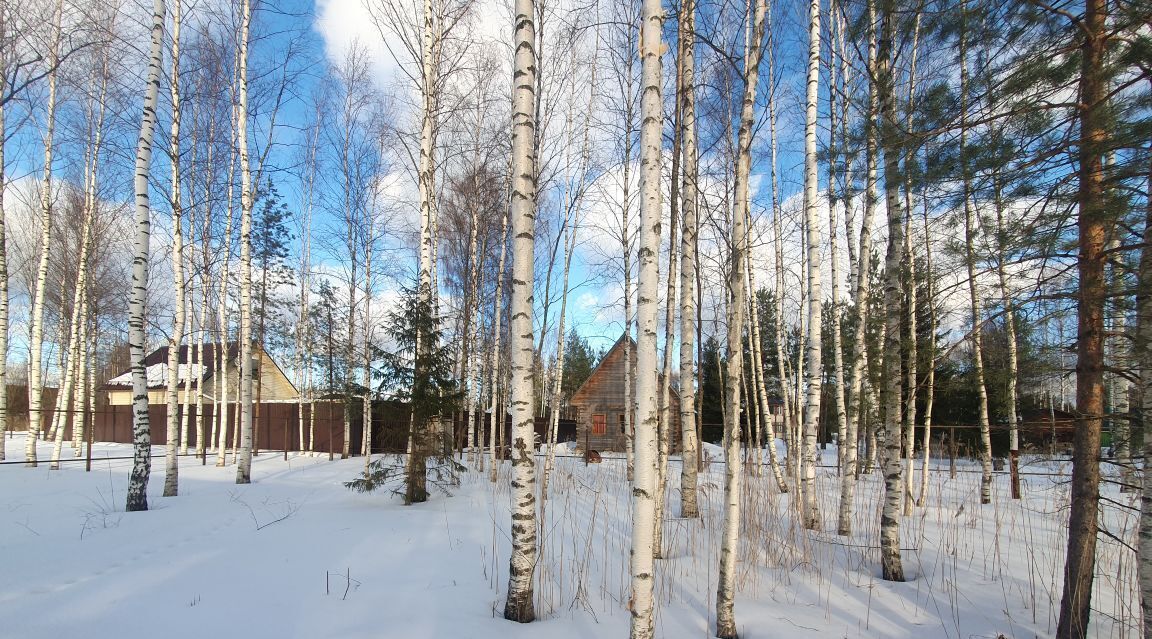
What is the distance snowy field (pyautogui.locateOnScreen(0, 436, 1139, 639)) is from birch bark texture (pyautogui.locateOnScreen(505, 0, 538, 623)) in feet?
1.13

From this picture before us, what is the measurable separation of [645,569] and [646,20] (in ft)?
9.99

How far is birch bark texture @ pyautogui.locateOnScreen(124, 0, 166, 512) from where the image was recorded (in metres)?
7.15

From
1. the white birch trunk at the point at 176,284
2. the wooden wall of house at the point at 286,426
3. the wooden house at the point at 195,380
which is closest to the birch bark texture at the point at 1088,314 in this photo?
the white birch trunk at the point at 176,284

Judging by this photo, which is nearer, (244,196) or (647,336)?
(647,336)

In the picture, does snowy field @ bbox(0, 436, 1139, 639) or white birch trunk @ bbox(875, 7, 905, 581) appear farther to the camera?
white birch trunk @ bbox(875, 7, 905, 581)

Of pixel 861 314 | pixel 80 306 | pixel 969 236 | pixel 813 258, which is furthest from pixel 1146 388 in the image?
pixel 80 306

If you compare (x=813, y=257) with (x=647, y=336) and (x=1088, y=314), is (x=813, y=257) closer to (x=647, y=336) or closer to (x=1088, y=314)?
(x=1088, y=314)

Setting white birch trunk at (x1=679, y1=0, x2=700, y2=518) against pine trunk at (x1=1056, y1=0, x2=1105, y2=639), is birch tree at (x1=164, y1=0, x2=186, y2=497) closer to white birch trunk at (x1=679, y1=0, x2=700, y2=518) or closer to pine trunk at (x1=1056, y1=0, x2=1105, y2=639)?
white birch trunk at (x1=679, y1=0, x2=700, y2=518)

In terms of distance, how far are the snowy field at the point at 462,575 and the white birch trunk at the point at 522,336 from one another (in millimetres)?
351

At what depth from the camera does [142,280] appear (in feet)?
24.1

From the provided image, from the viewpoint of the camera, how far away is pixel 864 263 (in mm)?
5949

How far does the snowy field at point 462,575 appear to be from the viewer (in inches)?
145

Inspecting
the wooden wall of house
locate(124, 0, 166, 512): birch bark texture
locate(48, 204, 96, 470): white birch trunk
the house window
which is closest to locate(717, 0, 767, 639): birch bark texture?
locate(124, 0, 166, 512): birch bark texture

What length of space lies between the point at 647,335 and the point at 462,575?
3131 millimetres
